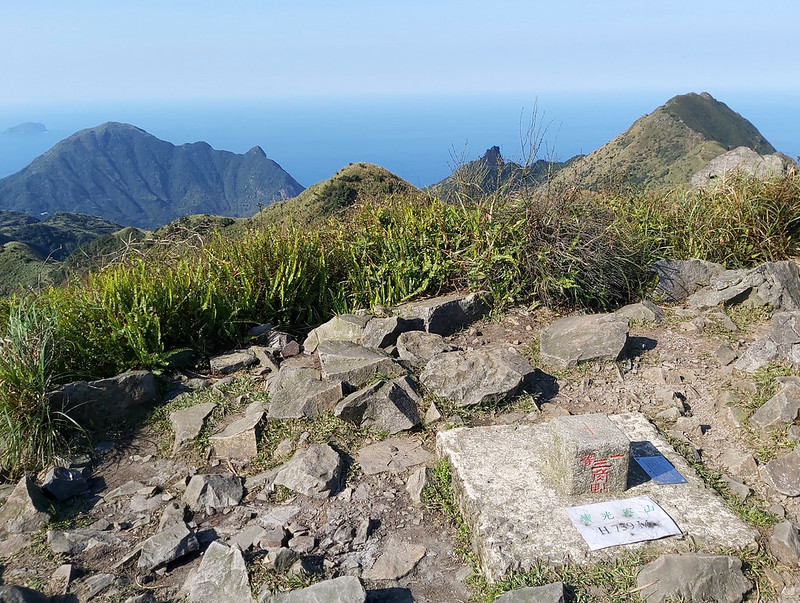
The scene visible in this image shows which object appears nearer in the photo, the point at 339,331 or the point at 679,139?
the point at 339,331

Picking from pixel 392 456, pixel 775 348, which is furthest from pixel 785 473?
pixel 392 456

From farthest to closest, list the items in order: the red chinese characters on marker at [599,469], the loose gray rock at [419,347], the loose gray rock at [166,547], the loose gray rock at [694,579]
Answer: the loose gray rock at [419,347] < the red chinese characters on marker at [599,469] < the loose gray rock at [166,547] < the loose gray rock at [694,579]

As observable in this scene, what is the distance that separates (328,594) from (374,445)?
1.45 metres

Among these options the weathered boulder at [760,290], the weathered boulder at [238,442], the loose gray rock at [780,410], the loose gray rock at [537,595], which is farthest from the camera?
the weathered boulder at [760,290]

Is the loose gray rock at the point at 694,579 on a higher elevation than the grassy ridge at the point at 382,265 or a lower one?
lower

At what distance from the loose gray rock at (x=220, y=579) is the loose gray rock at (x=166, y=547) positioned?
18cm

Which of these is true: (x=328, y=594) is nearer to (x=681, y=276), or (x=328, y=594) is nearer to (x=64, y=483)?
(x=64, y=483)

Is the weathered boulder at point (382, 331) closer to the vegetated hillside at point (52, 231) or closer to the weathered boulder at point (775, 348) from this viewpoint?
the weathered boulder at point (775, 348)

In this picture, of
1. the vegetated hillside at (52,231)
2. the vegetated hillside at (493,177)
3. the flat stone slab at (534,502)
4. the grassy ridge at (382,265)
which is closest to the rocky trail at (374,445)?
the flat stone slab at (534,502)

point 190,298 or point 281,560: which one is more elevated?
point 190,298

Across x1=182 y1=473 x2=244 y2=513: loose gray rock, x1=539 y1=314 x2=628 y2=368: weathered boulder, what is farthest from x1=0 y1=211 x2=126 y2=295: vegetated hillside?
x1=539 y1=314 x2=628 y2=368: weathered boulder

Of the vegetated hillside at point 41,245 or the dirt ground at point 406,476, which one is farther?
the vegetated hillside at point 41,245

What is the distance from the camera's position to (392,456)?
13.4 ft

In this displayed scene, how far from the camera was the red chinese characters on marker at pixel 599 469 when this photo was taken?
11.1 ft
